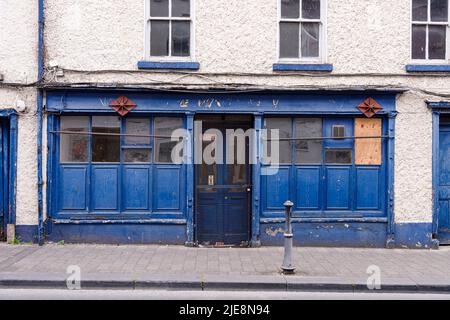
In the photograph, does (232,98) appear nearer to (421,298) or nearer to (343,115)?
(343,115)

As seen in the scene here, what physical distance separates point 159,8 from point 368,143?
17.5ft

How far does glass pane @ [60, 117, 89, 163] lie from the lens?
386 inches

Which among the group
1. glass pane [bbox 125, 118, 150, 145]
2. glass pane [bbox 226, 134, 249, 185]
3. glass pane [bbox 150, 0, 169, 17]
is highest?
glass pane [bbox 150, 0, 169, 17]

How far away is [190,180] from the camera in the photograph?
9734mm

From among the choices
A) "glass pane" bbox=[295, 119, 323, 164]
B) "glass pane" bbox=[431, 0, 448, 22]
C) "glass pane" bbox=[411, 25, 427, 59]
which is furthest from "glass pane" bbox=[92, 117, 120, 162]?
"glass pane" bbox=[431, 0, 448, 22]

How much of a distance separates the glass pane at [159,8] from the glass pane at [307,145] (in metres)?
3.66

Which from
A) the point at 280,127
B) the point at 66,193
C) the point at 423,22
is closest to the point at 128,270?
the point at 66,193

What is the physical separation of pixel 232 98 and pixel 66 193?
13.0 feet

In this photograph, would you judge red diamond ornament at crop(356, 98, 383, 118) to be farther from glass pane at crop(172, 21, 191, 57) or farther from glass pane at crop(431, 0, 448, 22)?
glass pane at crop(172, 21, 191, 57)

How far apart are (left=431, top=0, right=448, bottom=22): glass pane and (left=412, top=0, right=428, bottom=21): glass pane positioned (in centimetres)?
18

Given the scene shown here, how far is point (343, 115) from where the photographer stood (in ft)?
32.6

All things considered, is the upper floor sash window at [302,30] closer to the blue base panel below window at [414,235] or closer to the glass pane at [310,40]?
the glass pane at [310,40]

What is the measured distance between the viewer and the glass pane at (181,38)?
995 cm
